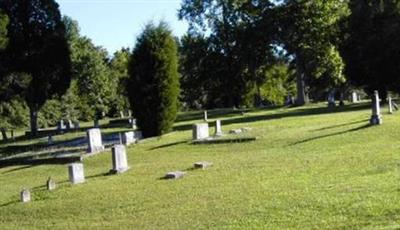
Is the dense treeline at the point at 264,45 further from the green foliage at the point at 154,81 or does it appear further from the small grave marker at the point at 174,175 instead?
the small grave marker at the point at 174,175

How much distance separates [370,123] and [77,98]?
52225mm

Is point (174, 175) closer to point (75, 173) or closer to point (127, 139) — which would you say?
point (75, 173)

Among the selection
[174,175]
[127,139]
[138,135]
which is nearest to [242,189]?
[174,175]

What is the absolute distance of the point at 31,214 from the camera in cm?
1561

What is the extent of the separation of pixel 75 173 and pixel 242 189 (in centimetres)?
621

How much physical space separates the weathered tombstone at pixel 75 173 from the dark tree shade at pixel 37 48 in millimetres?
28979

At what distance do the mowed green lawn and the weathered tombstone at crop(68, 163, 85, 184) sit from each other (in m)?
0.22

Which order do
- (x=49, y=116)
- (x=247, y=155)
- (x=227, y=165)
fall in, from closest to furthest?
(x=227, y=165), (x=247, y=155), (x=49, y=116)

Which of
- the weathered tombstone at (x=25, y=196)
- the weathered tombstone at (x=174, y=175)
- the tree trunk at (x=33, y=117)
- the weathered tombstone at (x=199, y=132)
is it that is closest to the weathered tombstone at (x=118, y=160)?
the weathered tombstone at (x=174, y=175)

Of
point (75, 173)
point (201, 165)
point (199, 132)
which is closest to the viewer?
point (201, 165)

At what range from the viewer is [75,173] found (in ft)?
62.9

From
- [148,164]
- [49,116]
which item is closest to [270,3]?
[49,116]

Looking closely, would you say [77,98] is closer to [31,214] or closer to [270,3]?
[270,3]

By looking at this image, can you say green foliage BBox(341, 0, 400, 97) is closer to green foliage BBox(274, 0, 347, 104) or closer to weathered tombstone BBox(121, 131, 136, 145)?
green foliage BBox(274, 0, 347, 104)
